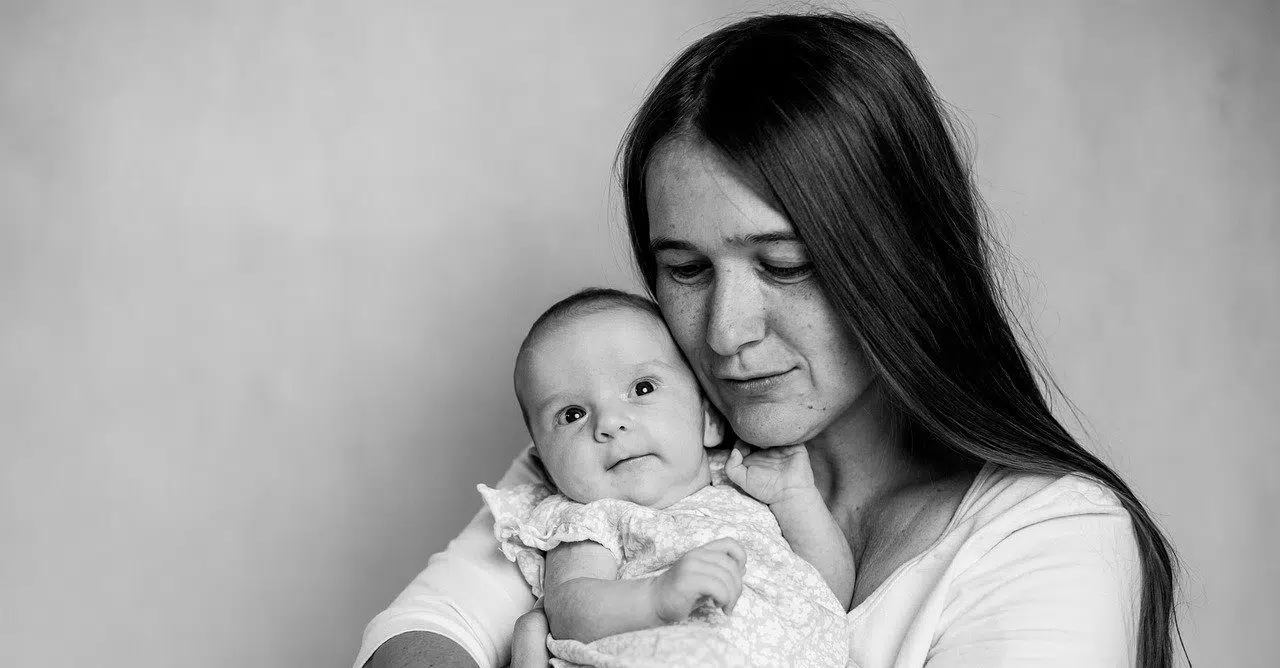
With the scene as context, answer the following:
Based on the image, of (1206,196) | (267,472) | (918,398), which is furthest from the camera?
(267,472)

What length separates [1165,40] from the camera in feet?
9.82

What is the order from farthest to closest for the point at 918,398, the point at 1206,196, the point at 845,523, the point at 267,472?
the point at 267,472 < the point at 1206,196 < the point at 845,523 < the point at 918,398

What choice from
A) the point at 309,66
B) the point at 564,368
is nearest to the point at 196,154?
the point at 309,66

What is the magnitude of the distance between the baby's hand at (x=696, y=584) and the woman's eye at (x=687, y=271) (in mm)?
549

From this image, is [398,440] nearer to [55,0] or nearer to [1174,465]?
[55,0]

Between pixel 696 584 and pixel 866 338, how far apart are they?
0.56 m

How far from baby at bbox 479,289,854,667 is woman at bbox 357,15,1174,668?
75 mm

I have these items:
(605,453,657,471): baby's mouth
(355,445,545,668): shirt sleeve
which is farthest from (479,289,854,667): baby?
(355,445,545,668): shirt sleeve

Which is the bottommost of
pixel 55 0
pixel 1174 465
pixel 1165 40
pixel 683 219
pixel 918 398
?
pixel 1174 465

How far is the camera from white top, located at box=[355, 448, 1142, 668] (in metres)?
1.63

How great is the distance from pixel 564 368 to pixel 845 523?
62 centimetres

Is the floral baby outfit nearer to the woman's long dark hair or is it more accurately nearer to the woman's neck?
the woman's neck

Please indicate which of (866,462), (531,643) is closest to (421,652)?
(531,643)

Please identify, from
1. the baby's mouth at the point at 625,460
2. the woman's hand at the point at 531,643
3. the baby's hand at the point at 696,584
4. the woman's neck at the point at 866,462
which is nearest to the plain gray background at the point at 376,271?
the woman's neck at the point at 866,462
